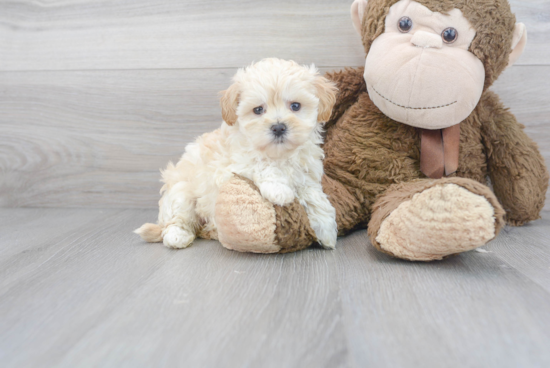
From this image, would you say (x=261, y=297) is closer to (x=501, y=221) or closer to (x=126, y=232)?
(x=501, y=221)

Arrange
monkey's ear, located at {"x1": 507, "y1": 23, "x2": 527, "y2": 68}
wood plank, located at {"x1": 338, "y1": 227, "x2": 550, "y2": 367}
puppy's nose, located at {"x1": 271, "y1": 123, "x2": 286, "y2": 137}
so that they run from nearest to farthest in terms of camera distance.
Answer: wood plank, located at {"x1": 338, "y1": 227, "x2": 550, "y2": 367}
puppy's nose, located at {"x1": 271, "y1": 123, "x2": 286, "y2": 137}
monkey's ear, located at {"x1": 507, "y1": 23, "x2": 527, "y2": 68}

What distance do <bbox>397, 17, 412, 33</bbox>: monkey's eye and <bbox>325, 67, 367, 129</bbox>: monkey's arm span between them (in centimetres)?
21

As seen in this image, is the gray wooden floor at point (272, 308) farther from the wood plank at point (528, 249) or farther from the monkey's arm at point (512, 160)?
the monkey's arm at point (512, 160)

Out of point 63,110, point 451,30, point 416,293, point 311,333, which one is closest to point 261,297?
point 311,333

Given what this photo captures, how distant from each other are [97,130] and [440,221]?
4.06 ft

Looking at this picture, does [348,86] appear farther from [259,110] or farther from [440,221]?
[440,221]

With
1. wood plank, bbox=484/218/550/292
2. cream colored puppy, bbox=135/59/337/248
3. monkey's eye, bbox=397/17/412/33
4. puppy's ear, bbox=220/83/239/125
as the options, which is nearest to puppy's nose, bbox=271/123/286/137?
cream colored puppy, bbox=135/59/337/248

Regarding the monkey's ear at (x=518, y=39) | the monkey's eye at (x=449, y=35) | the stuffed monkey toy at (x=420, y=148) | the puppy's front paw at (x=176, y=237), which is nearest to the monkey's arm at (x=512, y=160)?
the stuffed monkey toy at (x=420, y=148)

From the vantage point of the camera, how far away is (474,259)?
964mm

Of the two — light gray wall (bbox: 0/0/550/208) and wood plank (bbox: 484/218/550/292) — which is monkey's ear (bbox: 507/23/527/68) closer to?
light gray wall (bbox: 0/0/550/208)

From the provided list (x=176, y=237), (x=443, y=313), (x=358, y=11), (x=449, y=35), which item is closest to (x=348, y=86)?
(x=358, y=11)

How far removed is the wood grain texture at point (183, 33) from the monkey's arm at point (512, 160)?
32cm

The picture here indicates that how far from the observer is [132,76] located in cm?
153

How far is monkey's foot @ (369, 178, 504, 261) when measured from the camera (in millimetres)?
839
